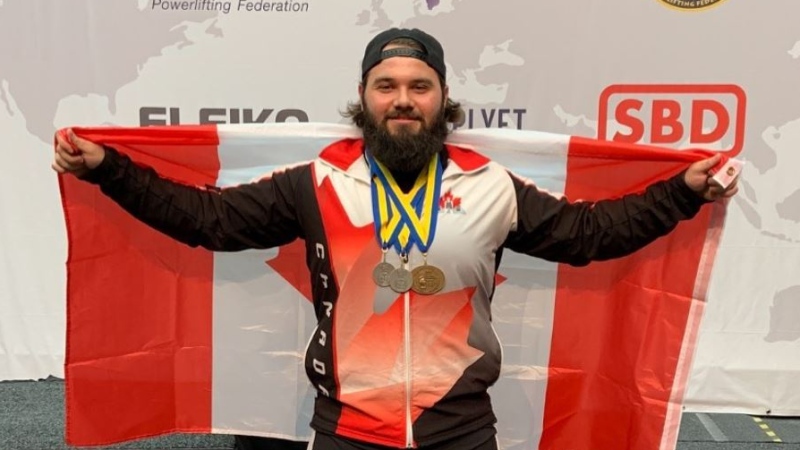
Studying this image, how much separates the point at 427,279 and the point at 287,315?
34.6 inches

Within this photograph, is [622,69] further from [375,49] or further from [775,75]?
[375,49]

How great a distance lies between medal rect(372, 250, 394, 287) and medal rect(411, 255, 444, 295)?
0.05 metres

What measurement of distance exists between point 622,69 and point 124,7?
6.52ft

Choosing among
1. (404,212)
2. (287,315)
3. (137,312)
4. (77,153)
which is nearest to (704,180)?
(404,212)

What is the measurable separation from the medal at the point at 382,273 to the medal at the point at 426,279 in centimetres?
5

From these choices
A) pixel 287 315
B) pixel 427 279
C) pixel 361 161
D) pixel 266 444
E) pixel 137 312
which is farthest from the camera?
pixel 266 444

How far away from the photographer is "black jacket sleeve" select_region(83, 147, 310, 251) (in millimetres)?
1642

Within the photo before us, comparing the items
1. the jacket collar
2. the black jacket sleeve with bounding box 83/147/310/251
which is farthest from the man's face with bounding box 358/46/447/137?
the black jacket sleeve with bounding box 83/147/310/251

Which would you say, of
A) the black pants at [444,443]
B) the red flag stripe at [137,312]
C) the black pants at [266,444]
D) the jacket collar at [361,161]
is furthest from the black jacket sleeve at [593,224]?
the black pants at [266,444]

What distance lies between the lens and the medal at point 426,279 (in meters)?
1.56

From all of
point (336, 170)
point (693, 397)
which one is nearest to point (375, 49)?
point (336, 170)

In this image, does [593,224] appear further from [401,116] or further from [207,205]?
[207,205]

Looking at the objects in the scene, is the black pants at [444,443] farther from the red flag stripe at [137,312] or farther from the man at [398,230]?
the red flag stripe at [137,312]

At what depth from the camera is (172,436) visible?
9.31ft
